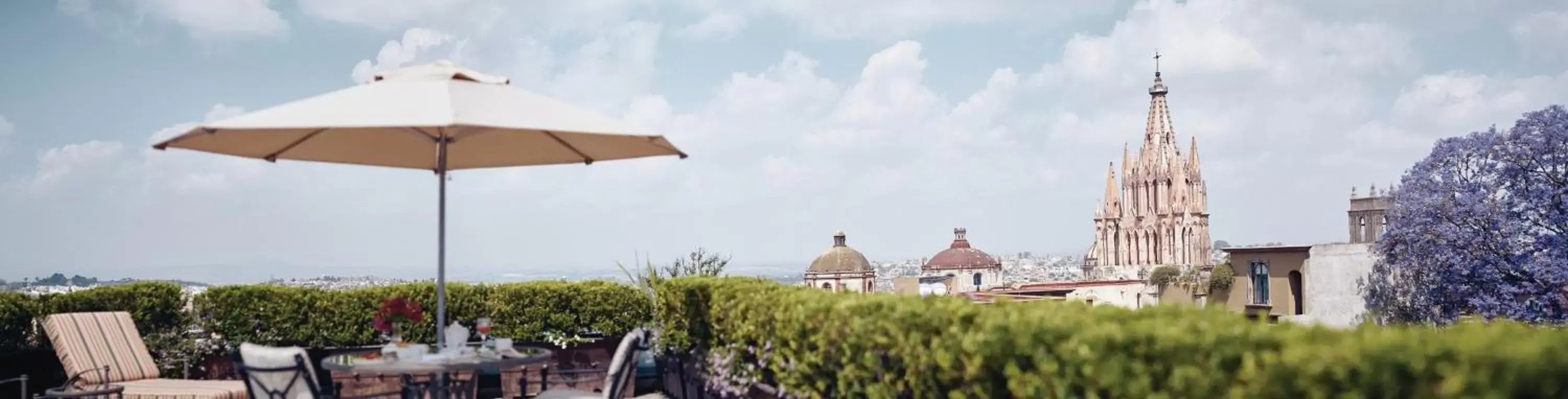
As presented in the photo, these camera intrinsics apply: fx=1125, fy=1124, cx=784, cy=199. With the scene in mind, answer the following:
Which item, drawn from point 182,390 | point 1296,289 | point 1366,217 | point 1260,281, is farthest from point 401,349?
point 1366,217

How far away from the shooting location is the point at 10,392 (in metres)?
9.53

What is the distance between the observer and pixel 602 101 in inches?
854

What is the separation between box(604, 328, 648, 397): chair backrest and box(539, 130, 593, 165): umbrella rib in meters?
1.35

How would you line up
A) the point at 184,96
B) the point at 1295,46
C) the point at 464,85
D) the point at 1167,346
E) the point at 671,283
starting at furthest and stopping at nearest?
the point at 1295,46 < the point at 184,96 < the point at 671,283 < the point at 464,85 < the point at 1167,346

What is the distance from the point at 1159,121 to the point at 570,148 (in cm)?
12325

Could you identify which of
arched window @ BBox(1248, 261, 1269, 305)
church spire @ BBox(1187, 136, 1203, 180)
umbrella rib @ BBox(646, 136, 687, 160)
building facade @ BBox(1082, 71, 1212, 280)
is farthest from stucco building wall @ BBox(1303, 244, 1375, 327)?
church spire @ BBox(1187, 136, 1203, 180)

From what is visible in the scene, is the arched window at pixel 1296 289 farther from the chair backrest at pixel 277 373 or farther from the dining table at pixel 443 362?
the chair backrest at pixel 277 373

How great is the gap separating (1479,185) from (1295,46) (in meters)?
42.1

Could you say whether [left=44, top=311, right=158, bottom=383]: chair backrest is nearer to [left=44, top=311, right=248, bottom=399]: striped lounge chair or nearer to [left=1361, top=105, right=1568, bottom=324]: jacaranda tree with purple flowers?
[left=44, top=311, right=248, bottom=399]: striped lounge chair

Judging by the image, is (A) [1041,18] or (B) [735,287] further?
(A) [1041,18]

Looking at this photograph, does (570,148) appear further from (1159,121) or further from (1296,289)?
(1159,121)

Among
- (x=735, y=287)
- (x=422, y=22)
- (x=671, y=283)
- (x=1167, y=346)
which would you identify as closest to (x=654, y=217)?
(x=422, y=22)

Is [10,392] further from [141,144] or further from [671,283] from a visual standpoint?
[671,283]

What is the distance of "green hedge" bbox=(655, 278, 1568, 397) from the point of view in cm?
279
